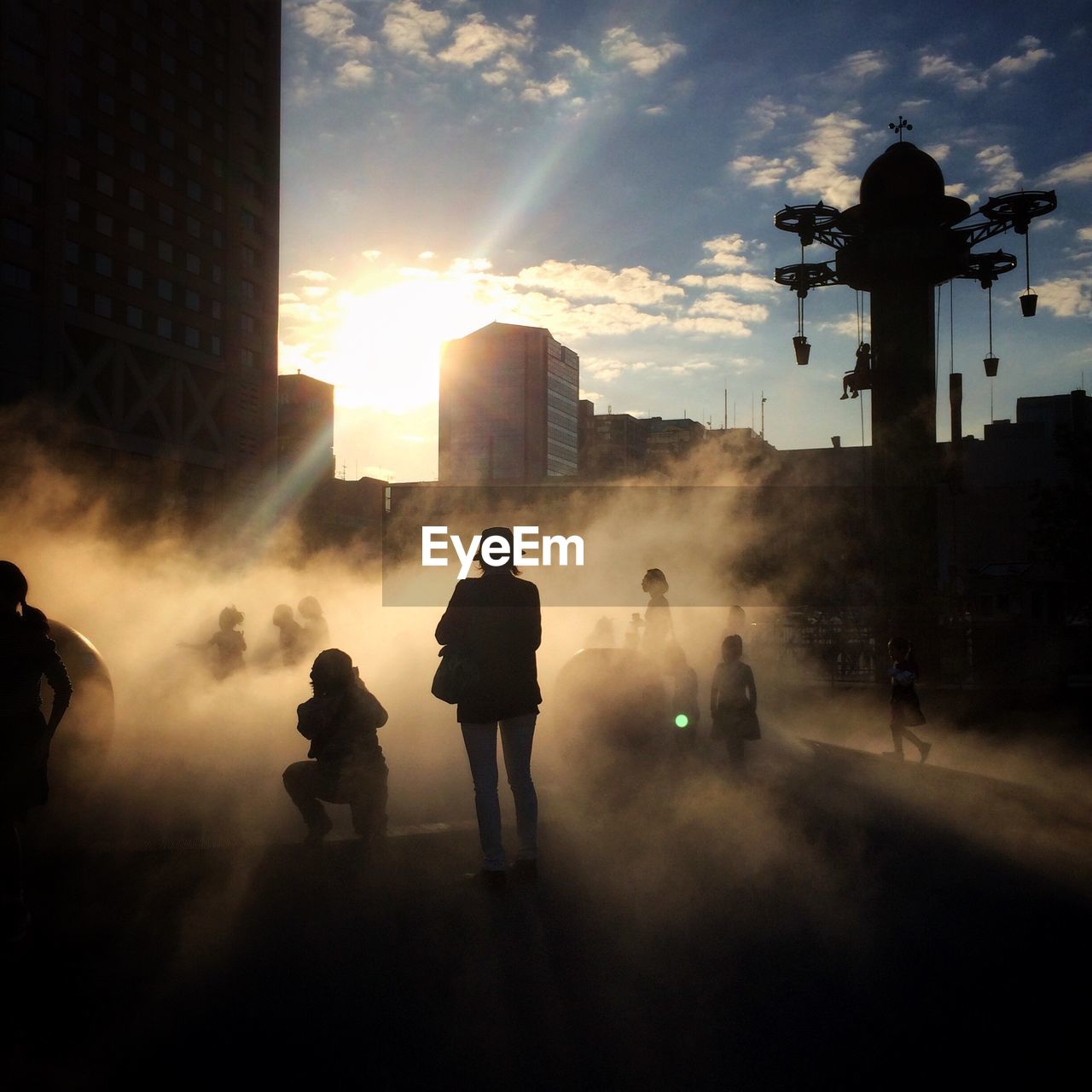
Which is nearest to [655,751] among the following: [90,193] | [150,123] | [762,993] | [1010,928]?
[1010,928]

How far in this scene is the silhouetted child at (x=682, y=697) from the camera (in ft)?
24.5

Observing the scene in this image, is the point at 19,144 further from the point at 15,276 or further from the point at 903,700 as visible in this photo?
the point at 903,700

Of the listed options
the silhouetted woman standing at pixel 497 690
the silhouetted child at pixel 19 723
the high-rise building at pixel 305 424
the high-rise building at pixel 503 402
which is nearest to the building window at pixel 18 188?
the silhouetted child at pixel 19 723

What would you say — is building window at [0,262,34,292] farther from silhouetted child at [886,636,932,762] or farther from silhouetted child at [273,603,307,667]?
silhouetted child at [886,636,932,762]

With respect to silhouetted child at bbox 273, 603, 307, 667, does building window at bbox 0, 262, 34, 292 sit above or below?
above

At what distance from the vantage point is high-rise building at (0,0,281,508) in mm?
42406

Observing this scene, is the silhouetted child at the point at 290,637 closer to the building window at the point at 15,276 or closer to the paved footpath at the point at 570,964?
the paved footpath at the point at 570,964

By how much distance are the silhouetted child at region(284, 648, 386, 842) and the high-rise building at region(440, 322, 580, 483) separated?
13760 centimetres

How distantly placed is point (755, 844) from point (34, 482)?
77.8 ft

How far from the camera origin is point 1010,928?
3840 millimetres

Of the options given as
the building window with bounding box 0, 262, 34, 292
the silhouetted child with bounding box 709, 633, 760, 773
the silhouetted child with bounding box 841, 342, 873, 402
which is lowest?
the silhouetted child with bounding box 709, 633, 760, 773

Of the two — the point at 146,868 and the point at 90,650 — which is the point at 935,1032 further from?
the point at 90,650

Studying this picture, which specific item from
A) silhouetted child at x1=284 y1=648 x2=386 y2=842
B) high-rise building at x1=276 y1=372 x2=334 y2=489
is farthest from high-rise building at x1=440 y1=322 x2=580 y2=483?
silhouetted child at x1=284 y1=648 x2=386 y2=842

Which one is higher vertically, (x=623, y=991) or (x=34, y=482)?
(x=34, y=482)
